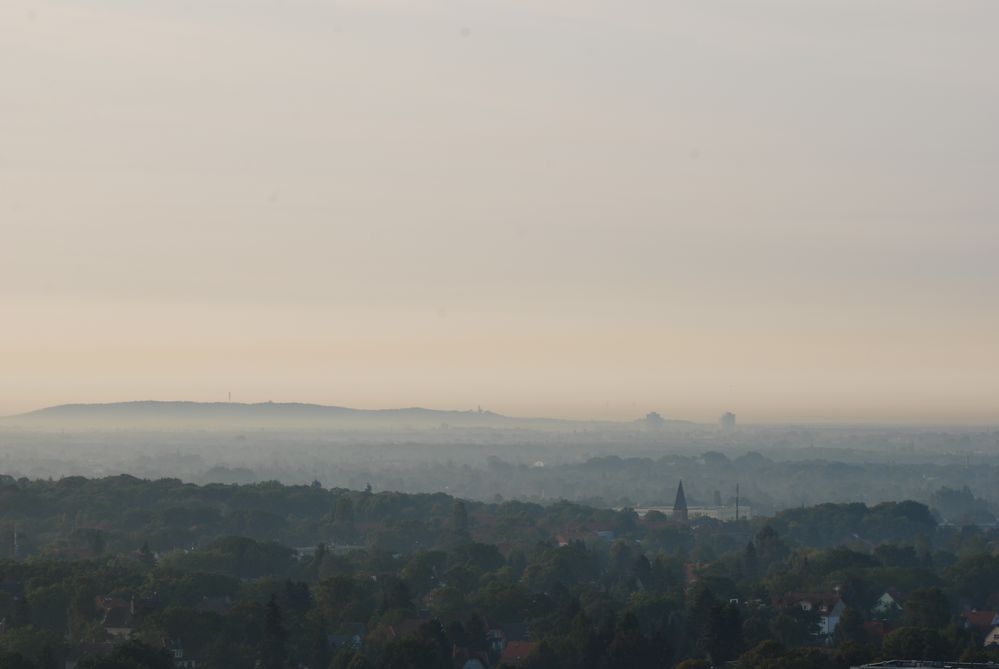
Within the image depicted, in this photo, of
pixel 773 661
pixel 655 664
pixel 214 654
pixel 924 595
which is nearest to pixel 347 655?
pixel 214 654

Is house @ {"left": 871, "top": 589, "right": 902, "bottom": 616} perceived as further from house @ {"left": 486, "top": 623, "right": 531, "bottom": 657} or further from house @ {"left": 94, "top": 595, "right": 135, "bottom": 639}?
house @ {"left": 94, "top": 595, "right": 135, "bottom": 639}

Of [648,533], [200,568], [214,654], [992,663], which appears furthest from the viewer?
[648,533]

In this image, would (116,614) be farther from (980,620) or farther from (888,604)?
(980,620)

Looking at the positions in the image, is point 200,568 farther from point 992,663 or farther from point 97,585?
point 992,663

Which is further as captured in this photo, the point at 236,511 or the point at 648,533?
the point at 648,533

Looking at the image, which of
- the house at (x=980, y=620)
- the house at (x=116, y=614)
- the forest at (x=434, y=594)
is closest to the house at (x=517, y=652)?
the forest at (x=434, y=594)

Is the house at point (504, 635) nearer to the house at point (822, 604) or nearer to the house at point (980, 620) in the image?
the house at point (822, 604)

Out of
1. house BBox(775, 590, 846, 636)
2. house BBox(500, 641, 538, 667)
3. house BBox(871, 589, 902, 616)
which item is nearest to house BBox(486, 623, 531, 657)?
house BBox(500, 641, 538, 667)
